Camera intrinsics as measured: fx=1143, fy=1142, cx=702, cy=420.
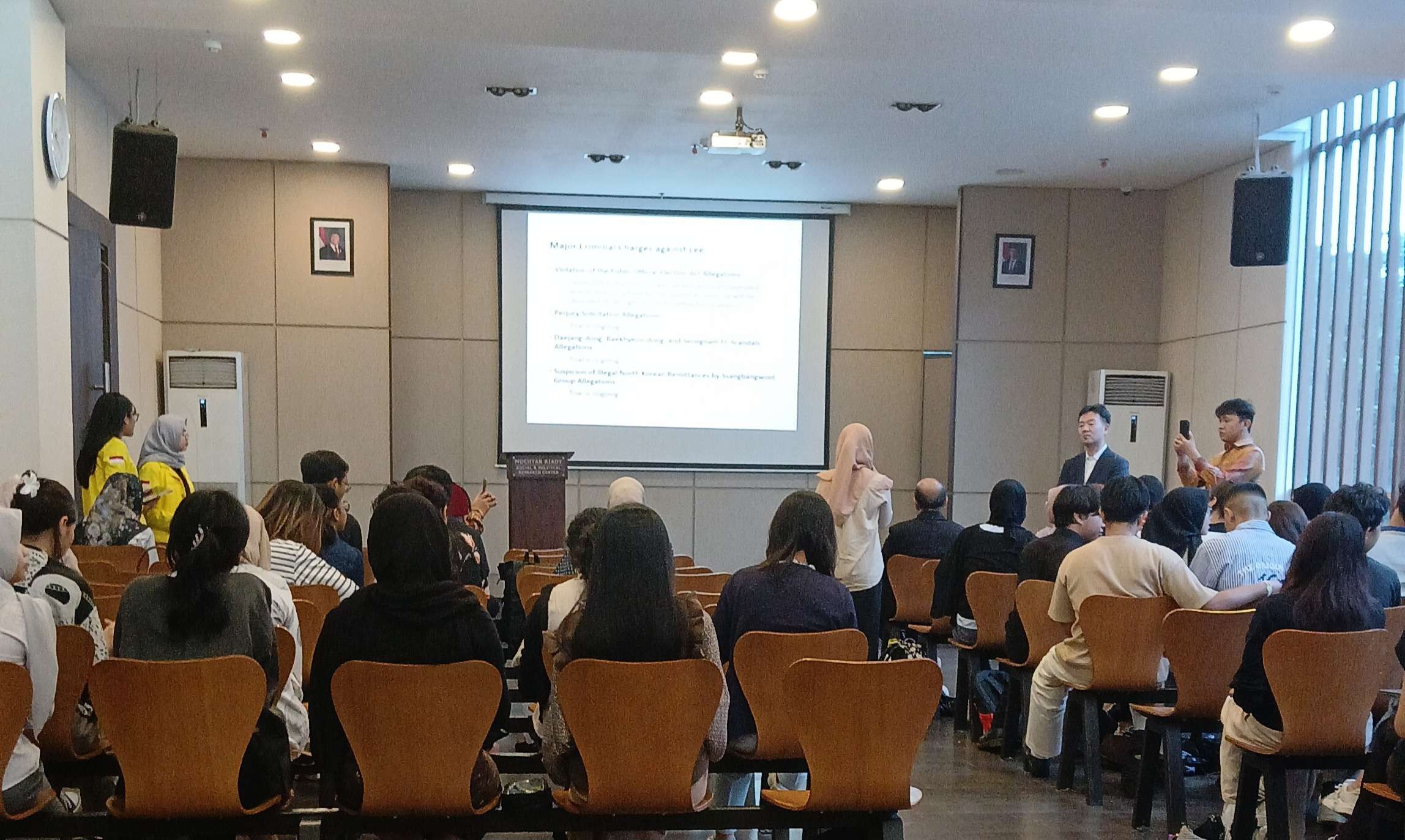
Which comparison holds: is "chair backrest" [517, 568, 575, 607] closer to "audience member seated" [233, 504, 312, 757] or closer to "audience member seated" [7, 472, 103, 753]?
"audience member seated" [233, 504, 312, 757]

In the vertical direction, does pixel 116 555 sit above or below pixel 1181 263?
below

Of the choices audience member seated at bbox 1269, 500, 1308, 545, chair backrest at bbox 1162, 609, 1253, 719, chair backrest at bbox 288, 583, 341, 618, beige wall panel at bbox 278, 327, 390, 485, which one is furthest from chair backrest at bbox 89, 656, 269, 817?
beige wall panel at bbox 278, 327, 390, 485

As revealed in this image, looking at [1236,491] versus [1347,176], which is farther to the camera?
[1347,176]

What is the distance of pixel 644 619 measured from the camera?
2.81 m

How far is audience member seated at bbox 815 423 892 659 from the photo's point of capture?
5836 millimetres

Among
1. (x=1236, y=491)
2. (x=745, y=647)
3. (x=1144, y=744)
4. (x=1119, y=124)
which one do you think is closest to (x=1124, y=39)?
(x=1119, y=124)

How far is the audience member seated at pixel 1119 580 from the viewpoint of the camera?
4.24 metres

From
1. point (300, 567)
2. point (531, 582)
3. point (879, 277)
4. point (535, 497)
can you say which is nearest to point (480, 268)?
point (535, 497)

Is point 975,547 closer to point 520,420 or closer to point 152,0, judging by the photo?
point 152,0

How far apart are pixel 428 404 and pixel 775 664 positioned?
7723 mm

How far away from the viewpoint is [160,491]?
608 cm

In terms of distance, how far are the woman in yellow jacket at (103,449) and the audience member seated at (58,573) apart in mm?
2548

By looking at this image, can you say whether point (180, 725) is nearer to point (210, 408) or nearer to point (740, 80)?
point (740, 80)

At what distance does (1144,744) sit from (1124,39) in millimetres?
3575
